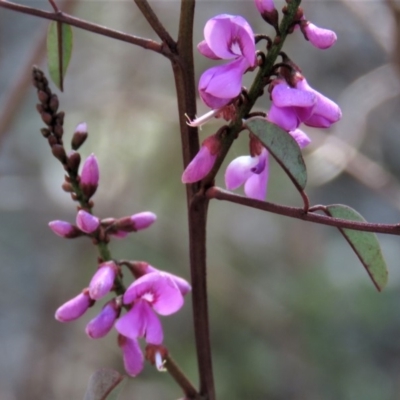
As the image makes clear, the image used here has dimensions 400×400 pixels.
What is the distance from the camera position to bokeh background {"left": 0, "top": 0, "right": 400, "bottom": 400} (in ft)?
8.34

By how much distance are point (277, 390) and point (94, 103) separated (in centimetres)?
141

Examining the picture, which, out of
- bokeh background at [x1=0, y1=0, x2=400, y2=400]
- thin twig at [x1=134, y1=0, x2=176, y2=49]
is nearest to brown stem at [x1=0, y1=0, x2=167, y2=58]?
thin twig at [x1=134, y1=0, x2=176, y2=49]

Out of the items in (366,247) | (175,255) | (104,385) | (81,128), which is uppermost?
(81,128)

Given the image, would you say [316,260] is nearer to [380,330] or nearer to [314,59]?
[380,330]

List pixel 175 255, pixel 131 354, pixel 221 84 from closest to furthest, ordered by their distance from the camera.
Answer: pixel 221 84
pixel 131 354
pixel 175 255

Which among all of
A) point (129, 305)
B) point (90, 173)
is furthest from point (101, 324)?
point (90, 173)

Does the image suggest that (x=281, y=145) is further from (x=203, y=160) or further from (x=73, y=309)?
(x=73, y=309)

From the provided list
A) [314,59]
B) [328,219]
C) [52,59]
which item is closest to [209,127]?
[314,59]

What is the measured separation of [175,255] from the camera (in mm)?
2836

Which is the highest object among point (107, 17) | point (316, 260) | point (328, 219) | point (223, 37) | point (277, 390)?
point (107, 17)

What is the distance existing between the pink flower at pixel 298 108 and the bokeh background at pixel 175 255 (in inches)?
66.7

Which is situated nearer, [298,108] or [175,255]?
[298,108]

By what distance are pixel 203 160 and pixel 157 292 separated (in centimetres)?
12

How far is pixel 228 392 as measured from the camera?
256 cm
